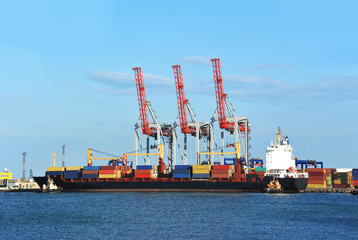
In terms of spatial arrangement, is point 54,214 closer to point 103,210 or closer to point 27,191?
point 103,210

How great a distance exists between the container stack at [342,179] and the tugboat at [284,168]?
51.8 ft

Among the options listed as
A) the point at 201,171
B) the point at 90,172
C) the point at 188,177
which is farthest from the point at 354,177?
the point at 90,172

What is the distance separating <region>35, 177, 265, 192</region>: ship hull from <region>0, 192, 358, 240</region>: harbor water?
24503 mm

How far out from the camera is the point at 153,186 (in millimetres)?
114438

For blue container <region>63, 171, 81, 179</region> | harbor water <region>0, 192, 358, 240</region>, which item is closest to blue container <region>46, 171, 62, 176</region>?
blue container <region>63, 171, 81, 179</region>

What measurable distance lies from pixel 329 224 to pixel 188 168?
58.1m

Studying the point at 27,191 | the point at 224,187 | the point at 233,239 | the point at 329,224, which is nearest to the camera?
the point at 233,239

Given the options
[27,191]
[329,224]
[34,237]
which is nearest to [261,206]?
[329,224]

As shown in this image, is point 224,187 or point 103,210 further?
point 224,187

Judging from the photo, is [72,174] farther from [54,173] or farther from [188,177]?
[188,177]

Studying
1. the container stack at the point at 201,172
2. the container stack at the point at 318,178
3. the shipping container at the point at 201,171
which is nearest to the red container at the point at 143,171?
the container stack at the point at 201,172

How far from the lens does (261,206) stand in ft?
253

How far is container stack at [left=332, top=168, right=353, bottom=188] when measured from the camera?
12366cm

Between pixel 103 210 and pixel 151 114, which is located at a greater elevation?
pixel 151 114
